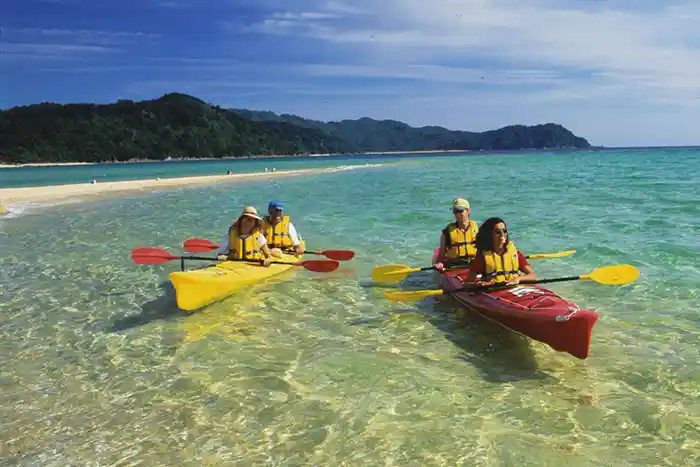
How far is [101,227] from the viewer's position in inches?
714

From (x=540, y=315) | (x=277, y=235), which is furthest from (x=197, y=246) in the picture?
(x=540, y=315)

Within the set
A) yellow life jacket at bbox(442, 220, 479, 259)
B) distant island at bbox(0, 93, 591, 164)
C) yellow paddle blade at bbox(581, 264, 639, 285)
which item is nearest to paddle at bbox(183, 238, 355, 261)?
yellow life jacket at bbox(442, 220, 479, 259)

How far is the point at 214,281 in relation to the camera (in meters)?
8.23

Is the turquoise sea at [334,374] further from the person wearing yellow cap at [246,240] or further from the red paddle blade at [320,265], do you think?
the person wearing yellow cap at [246,240]

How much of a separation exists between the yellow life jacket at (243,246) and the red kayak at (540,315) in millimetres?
3828

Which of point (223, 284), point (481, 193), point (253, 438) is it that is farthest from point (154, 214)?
point (253, 438)

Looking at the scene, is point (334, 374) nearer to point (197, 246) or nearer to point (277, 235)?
point (277, 235)

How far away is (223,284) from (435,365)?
12.3ft

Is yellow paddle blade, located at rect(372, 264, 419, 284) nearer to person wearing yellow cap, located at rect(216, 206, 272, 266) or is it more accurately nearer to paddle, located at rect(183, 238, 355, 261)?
person wearing yellow cap, located at rect(216, 206, 272, 266)

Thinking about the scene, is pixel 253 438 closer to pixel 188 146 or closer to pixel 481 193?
pixel 481 193

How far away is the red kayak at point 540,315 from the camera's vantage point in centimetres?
553

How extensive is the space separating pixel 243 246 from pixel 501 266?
4455 millimetres

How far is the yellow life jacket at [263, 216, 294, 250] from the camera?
11.1 m

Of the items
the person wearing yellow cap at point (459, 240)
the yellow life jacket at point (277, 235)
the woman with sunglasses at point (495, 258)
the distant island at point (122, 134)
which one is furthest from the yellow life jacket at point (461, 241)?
the distant island at point (122, 134)
